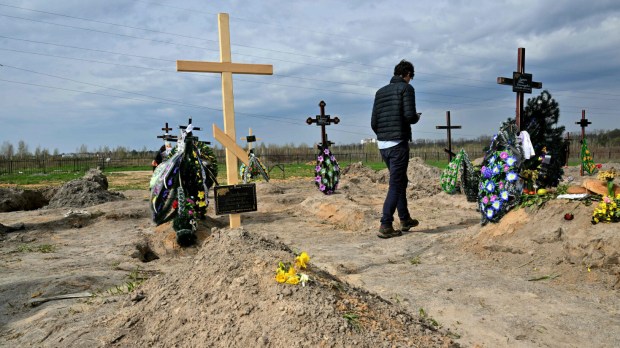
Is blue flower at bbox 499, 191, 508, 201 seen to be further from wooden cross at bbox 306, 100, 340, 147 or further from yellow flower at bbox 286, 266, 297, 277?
wooden cross at bbox 306, 100, 340, 147

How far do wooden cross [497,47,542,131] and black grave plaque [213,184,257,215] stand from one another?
153 inches

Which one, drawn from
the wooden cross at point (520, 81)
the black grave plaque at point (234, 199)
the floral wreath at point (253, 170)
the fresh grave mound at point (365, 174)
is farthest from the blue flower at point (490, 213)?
the fresh grave mound at point (365, 174)

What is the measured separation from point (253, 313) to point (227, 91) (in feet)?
10.9

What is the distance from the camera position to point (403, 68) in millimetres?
6211

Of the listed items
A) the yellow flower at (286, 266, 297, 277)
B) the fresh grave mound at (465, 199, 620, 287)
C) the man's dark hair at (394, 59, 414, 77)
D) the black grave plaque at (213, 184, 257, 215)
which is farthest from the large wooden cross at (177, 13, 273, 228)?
the fresh grave mound at (465, 199, 620, 287)

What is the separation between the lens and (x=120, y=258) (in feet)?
20.6

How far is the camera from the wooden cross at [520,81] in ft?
21.5

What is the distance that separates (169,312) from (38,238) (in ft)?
22.2

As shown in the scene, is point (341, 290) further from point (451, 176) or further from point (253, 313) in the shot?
point (451, 176)

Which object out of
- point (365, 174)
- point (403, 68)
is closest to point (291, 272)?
point (403, 68)

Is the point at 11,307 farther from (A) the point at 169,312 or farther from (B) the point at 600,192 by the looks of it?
(B) the point at 600,192

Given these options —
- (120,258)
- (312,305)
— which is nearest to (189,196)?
(120,258)

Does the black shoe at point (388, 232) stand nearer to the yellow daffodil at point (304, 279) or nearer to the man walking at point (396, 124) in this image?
the man walking at point (396, 124)

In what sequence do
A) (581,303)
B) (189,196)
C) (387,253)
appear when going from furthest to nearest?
(189,196) → (387,253) → (581,303)
